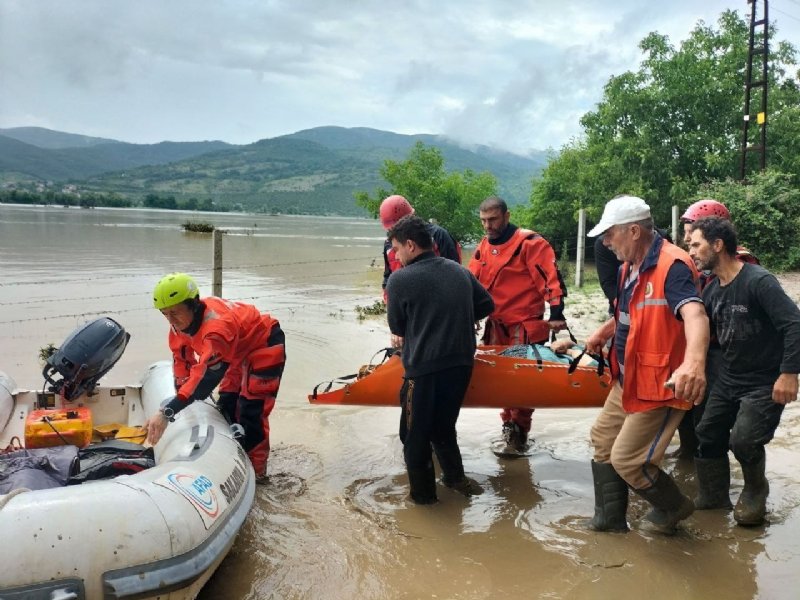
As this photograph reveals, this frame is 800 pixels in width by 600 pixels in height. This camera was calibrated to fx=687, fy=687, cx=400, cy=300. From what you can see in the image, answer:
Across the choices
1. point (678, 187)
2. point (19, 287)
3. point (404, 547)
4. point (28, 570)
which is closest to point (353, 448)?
point (404, 547)

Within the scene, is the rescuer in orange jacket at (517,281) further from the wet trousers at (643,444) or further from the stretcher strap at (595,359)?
the wet trousers at (643,444)

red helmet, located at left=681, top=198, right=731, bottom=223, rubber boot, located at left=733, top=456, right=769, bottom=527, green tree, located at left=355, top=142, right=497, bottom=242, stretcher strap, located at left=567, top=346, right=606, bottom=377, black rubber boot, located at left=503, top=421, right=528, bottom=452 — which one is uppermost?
green tree, located at left=355, top=142, right=497, bottom=242

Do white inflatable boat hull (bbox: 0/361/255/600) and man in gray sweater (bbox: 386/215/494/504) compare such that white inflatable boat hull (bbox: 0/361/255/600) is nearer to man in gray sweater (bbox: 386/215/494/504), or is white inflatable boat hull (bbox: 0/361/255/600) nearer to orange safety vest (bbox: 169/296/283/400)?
orange safety vest (bbox: 169/296/283/400)

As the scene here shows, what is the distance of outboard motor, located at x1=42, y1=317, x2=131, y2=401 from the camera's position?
4977mm

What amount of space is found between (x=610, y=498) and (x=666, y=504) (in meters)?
0.31

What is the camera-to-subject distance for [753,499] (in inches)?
154

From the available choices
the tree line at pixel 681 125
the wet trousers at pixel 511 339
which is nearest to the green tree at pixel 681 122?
the tree line at pixel 681 125

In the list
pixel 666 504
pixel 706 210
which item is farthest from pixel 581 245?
pixel 666 504

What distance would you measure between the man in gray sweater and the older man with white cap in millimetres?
865

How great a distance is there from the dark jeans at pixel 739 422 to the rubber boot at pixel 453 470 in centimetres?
148

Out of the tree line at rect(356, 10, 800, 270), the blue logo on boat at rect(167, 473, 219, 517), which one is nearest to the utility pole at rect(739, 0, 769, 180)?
the tree line at rect(356, 10, 800, 270)

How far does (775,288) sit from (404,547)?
7.93ft

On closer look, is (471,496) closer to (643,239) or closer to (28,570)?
(643,239)

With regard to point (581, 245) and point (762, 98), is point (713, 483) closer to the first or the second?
point (581, 245)
